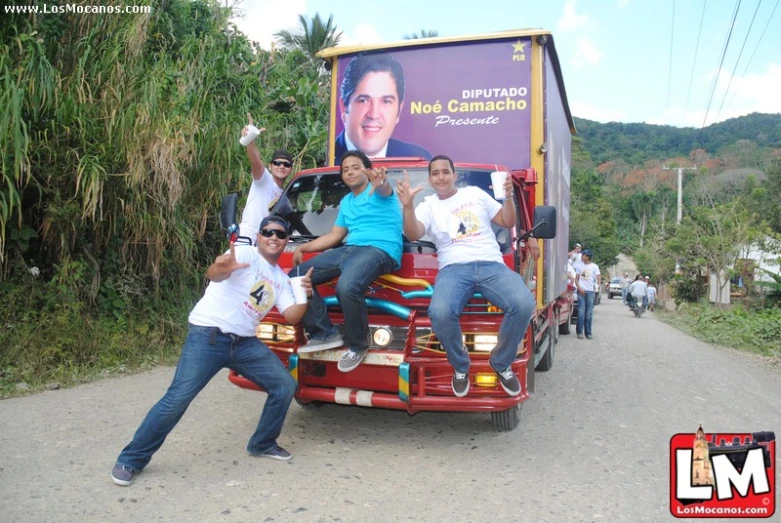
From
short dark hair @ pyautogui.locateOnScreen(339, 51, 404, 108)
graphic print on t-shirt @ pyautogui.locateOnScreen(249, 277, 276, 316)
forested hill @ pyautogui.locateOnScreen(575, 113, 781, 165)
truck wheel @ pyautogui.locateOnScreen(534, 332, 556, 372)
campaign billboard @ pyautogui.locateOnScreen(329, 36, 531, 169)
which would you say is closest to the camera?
graphic print on t-shirt @ pyautogui.locateOnScreen(249, 277, 276, 316)

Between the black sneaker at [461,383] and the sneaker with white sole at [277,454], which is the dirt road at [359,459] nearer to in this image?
the sneaker with white sole at [277,454]

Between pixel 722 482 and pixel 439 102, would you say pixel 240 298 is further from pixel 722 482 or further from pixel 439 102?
pixel 439 102

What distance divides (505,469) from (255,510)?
1.77 metres

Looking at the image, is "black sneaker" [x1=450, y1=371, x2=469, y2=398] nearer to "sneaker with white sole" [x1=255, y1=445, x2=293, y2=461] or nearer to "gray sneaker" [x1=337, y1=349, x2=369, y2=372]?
"gray sneaker" [x1=337, y1=349, x2=369, y2=372]

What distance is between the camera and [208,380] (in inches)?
163

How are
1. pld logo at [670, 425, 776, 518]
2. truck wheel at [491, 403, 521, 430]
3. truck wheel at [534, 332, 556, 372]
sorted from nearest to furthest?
pld logo at [670, 425, 776, 518] → truck wheel at [491, 403, 521, 430] → truck wheel at [534, 332, 556, 372]

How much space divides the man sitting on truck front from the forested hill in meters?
66.9

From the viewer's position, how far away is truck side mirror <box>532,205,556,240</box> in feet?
16.3

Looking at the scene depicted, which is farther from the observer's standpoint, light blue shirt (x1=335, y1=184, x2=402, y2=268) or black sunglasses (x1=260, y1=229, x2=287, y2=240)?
light blue shirt (x1=335, y1=184, x2=402, y2=268)

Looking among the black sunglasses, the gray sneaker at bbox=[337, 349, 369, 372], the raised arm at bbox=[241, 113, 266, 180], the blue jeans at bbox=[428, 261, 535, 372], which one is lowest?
the gray sneaker at bbox=[337, 349, 369, 372]

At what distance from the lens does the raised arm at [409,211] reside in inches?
177

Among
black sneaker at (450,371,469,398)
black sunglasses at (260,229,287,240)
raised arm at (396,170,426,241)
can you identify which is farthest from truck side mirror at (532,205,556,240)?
black sunglasses at (260,229,287,240)

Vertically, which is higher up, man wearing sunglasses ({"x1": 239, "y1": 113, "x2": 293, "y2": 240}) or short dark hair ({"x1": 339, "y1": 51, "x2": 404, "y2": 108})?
short dark hair ({"x1": 339, "y1": 51, "x2": 404, "y2": 108})

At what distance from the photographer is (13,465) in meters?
4.23
